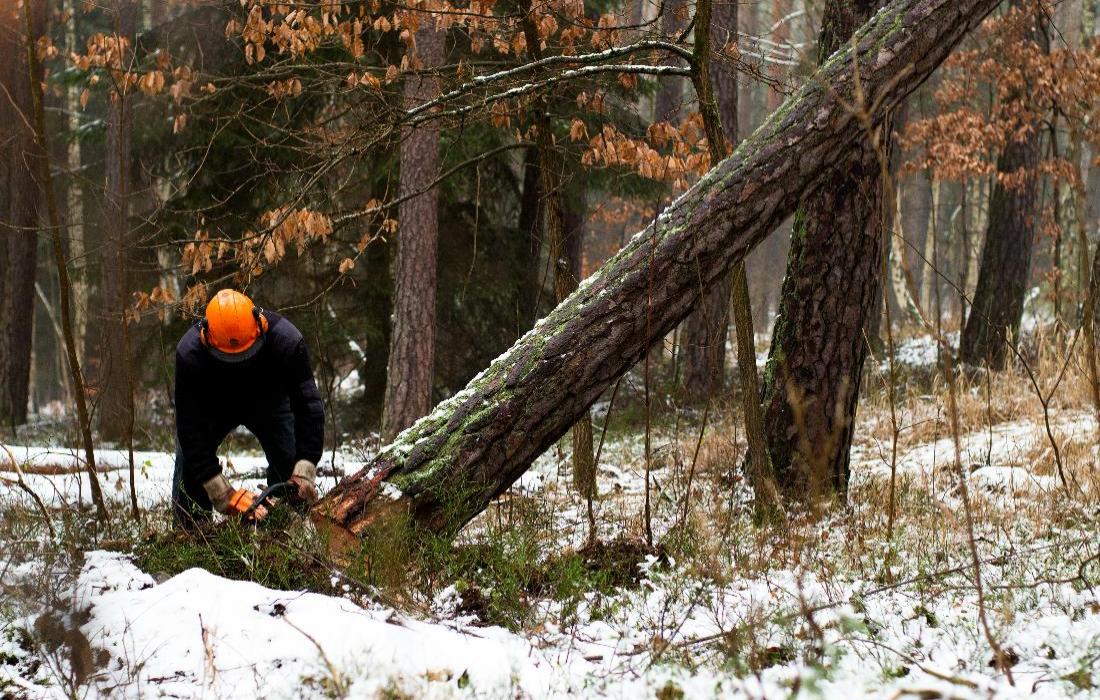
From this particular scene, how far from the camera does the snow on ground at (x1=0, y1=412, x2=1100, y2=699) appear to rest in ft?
8.58

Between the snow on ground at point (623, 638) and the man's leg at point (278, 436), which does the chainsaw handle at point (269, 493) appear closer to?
the man's leg at point (278, 436)

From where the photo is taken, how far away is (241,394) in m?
4.66

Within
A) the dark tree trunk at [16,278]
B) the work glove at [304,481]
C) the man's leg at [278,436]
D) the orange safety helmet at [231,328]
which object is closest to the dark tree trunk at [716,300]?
the man's leg at [278,436]

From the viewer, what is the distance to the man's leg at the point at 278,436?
15.6 feet

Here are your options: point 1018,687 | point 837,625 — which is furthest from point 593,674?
point 1018,687

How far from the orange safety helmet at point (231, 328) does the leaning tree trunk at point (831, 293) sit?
290cm

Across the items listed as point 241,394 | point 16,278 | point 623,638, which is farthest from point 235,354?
point 16,278

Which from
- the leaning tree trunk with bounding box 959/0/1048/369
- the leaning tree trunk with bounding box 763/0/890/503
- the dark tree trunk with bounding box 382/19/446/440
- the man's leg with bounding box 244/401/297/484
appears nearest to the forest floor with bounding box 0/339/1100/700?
the leaning tree trunk with bounding box 763/0/890/503

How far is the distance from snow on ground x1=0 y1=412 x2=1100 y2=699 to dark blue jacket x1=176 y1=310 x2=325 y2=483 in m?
0.72

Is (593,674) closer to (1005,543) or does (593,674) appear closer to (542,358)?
(542,358)

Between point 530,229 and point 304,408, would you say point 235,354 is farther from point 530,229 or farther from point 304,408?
point 530,229

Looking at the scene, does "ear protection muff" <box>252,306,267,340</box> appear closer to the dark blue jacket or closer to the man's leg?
the dark blue jacket

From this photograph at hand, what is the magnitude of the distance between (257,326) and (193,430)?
620 millimetres

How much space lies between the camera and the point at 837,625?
293 cm
